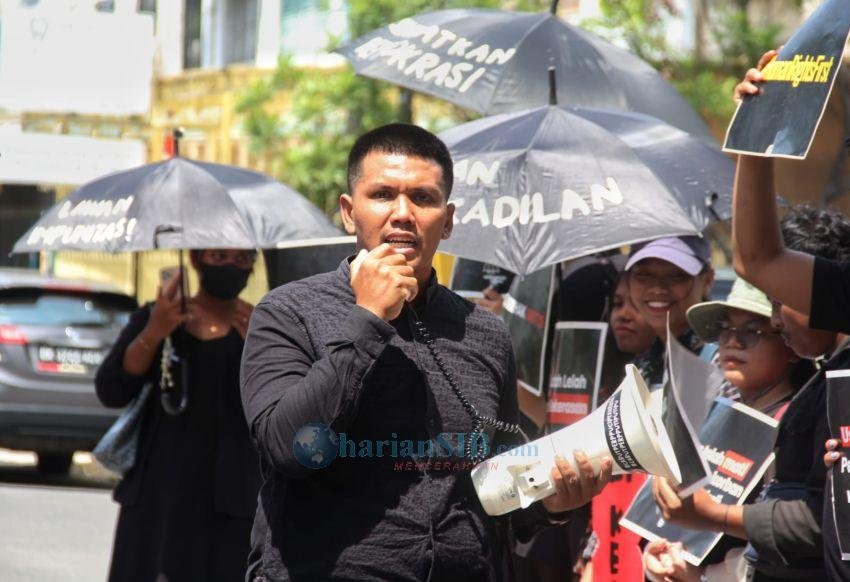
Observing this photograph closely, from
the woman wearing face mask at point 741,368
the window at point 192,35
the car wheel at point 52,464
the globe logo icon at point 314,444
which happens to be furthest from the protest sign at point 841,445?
the window at point 192,35

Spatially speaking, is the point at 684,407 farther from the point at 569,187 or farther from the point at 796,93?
the point at 569,187

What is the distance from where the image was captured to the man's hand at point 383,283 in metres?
3.17

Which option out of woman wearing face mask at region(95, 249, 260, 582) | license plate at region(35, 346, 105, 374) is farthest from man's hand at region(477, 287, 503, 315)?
license plate at region(35, 346, 105, 374)

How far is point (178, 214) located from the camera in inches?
239

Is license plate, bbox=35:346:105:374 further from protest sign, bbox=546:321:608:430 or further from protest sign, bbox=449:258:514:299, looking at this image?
protest sign, bbox=546:321:608:430

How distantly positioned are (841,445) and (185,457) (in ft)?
9.77

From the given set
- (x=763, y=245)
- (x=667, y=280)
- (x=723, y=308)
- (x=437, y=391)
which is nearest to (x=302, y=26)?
(x=667, y=280)

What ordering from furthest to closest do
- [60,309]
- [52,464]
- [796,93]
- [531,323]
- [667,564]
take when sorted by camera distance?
[52,464]
[60,309]
[531,323]
[667,564]
[796,93]

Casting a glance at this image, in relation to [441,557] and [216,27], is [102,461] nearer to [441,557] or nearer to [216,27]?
[441,557]

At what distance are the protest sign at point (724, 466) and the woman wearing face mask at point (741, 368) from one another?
51mm

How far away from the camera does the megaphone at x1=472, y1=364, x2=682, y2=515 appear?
3.20 metres

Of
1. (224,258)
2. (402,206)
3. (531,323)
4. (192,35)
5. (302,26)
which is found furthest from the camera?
(192,35)

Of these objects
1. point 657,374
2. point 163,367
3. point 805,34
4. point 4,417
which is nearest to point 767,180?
point 805,34

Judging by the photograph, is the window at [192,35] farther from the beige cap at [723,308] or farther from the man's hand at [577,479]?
the man's hand at [577,479]
